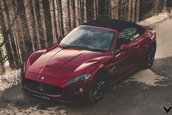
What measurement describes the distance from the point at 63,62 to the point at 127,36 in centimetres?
202

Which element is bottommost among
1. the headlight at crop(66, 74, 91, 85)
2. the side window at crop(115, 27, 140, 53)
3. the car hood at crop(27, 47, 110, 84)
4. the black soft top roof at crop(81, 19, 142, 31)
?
the headlight at crop(66, 74, 91, 85)

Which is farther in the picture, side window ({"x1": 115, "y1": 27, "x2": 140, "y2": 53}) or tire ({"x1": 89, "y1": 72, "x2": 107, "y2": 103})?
side window ({"x1": 115, "y1": 27, "x2": 140, "y2": 53})

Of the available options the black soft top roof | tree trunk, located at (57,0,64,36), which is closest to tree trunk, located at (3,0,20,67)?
tree trunk, located at (57,0,64,36)

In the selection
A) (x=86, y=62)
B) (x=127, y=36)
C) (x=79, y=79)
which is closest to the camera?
(x=79, y=79)

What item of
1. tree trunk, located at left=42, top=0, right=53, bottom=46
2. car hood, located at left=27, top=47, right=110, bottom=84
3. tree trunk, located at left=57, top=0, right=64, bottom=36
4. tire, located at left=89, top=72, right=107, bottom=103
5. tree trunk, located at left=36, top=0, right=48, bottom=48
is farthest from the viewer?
tree trunk, located at left=57, top=0, right=64, bottom=36

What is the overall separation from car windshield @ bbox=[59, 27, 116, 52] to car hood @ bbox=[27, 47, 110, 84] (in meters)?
0.25

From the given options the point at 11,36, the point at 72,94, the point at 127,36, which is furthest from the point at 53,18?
the point at 72,94

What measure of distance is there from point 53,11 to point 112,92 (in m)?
3.91

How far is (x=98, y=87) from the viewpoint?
5512mm

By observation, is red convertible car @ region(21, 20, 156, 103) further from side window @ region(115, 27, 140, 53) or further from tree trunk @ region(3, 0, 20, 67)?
tree trunk @ region(3, 0, 20, 67)

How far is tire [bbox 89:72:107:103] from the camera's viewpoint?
5.33 meters

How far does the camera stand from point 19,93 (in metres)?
6.28

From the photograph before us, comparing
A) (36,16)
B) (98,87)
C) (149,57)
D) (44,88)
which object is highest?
(36,16)

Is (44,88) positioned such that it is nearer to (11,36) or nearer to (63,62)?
(63,62)
